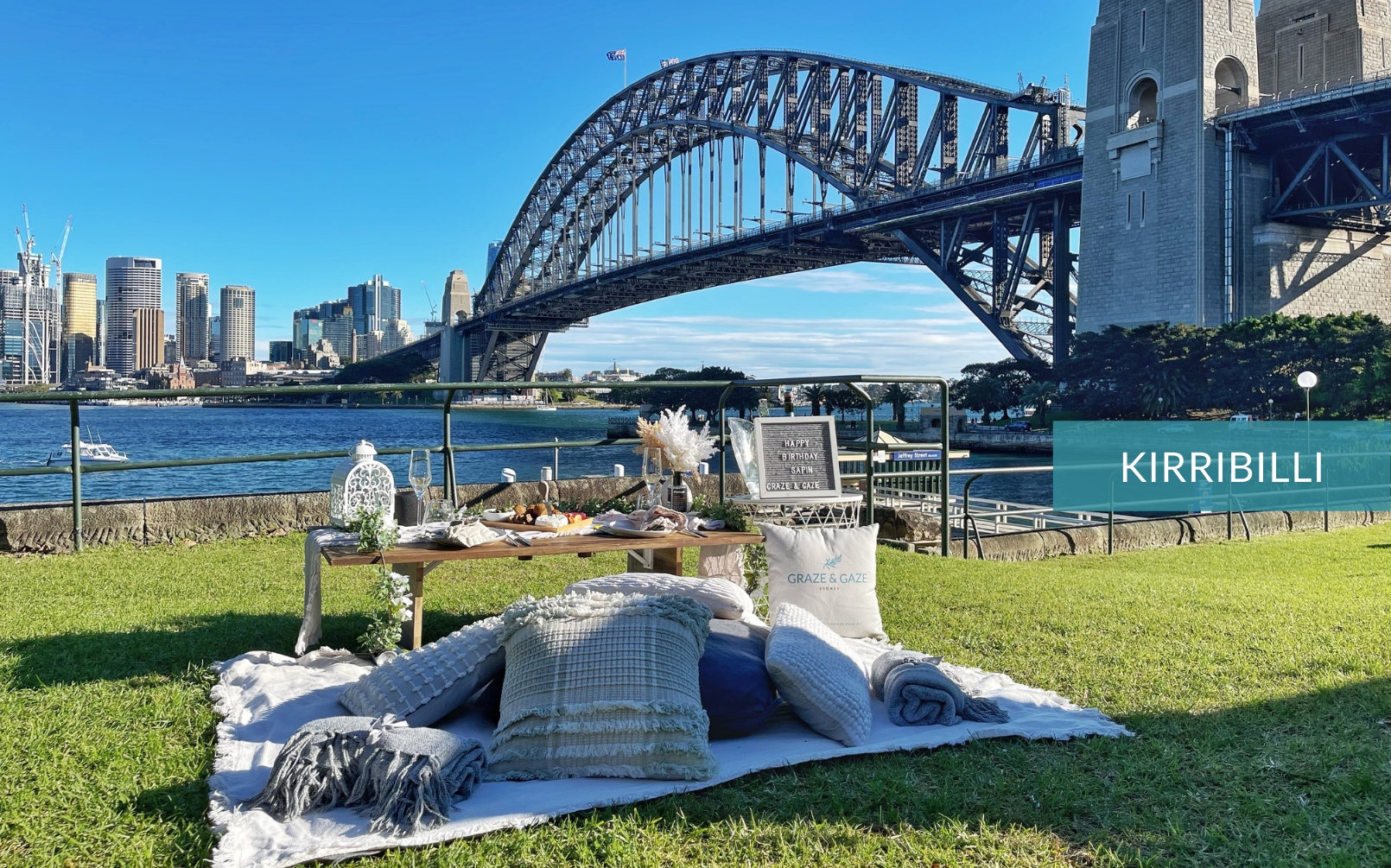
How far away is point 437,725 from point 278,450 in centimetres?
4934

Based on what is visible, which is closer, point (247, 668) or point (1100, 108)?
point (247, 668)

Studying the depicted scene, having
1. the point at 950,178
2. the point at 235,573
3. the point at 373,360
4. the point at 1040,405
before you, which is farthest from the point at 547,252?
the point at 235,573

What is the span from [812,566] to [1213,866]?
230 centimetres

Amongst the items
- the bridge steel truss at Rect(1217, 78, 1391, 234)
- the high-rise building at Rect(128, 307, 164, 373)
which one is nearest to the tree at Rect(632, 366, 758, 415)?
the bridge steel truss at Rect(1217, 78, 1391, 234)

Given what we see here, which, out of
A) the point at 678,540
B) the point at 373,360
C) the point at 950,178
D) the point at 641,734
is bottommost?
the point at 641,734

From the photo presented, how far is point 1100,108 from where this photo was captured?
1296 inches

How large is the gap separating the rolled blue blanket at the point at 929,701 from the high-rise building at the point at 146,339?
11197 centimetres

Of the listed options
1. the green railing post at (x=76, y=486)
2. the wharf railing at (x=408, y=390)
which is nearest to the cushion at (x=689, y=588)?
the wharf railing at (x=408, y=390)

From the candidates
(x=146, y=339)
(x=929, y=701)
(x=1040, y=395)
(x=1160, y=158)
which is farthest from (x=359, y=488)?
(x=146, y=339)

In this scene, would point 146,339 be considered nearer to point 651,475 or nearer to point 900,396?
point 900,396

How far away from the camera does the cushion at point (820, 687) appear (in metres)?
3.21

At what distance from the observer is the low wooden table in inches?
149

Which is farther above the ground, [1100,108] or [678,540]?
[1100,108]

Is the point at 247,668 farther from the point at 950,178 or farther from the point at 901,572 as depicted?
the point at 950,178
